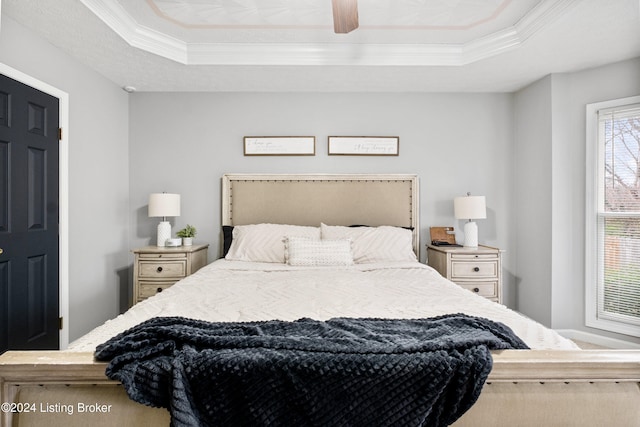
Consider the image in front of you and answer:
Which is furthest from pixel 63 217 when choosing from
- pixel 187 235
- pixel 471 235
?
pixel 471 235

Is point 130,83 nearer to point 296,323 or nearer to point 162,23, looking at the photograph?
point 162,23

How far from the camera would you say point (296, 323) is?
3.85ft

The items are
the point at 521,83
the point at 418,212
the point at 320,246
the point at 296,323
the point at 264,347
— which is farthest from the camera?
the point at 418,212

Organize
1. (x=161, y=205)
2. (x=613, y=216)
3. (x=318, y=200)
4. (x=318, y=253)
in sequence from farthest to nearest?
(x=318, y=200), (x=161, y=205), (x=613, y=216), (x=318, y=253)

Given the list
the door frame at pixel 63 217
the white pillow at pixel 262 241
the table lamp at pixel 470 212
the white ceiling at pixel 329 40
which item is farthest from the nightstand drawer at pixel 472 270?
the door frame at pixel 63 217

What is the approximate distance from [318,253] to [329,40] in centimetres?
173

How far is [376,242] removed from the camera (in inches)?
119

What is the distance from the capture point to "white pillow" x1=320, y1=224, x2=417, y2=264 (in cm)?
297

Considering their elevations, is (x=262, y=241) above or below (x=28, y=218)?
below

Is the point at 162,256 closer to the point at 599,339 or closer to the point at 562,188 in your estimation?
the point at 562,188

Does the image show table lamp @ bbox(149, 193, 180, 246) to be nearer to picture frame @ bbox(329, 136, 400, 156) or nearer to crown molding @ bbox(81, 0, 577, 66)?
crown molding @ bbox(81, 0, 577, 66)

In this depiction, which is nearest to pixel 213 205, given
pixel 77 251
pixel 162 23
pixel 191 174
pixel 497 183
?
pixel 191 174

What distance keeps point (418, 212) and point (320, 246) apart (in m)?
1.33

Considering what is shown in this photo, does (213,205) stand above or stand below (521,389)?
above
